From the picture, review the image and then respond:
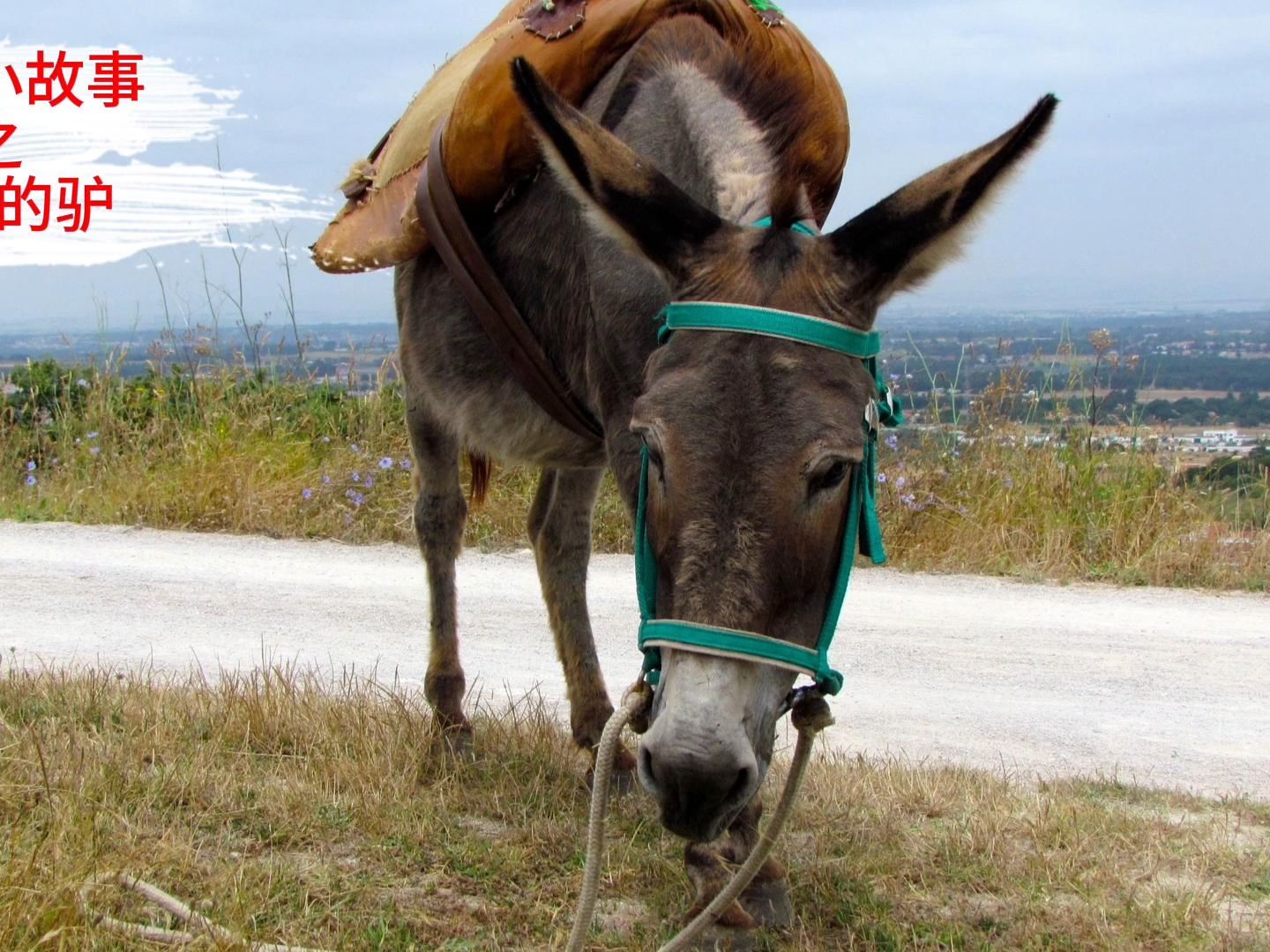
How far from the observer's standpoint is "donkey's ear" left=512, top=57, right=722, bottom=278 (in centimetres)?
248

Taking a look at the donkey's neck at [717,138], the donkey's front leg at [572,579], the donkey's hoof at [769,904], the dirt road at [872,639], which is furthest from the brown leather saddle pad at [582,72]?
the dirt road at [872,639]

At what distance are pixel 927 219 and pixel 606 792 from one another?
124 centimetres

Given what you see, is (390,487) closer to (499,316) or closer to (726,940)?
(499,316)

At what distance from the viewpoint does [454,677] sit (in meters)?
4.38

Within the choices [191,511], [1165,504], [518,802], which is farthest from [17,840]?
[1165,504]

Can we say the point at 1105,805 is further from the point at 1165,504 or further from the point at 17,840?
the point at 1165,504

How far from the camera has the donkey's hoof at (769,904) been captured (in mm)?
3059

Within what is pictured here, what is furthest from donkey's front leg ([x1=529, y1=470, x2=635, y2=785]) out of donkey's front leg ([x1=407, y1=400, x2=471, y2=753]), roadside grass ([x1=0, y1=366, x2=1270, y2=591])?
roadside grass ([x1=0, y1=366, x2=1270, y2=591])

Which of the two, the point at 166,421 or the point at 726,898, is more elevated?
the point at 166,421

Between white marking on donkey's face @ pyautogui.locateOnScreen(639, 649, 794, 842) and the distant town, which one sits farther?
the distant town

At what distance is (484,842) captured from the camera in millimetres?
3473

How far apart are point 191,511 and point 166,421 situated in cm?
115

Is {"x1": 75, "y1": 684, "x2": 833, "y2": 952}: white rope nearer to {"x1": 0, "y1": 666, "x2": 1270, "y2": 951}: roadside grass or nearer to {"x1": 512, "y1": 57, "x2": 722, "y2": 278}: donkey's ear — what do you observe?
{"x1": 0, "y1": 666, "x2": 1270, "y2": 951}: roadside grass

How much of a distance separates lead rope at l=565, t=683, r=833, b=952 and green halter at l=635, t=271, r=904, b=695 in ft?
0.19
